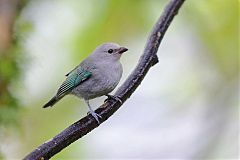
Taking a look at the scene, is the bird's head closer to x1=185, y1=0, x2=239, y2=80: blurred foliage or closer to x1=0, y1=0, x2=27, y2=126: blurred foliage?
x1=0, y1=0, x2=27, y2=126: blurred foliage

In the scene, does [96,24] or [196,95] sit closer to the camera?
[96,24]

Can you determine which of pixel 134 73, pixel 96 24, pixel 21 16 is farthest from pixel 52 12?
pixel 134 73

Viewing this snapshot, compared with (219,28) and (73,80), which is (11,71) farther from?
(219,28)

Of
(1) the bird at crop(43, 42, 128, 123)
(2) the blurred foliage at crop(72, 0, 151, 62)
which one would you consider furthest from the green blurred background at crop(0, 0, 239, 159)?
(1) the bird at crop(43, 42, 128, 123)

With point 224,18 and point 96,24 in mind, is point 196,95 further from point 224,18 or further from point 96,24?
point 96,24

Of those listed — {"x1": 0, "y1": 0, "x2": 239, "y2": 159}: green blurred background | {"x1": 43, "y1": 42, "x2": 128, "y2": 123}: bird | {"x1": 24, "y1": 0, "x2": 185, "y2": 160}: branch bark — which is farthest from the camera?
{"x1": 0, "y1": 0, "x2": 239, "y2": 159}: green blurred background

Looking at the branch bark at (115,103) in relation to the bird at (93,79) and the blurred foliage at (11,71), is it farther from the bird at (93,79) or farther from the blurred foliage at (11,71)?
the blurred foliage at (11,71)

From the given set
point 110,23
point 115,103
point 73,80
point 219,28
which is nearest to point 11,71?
point 73,80
